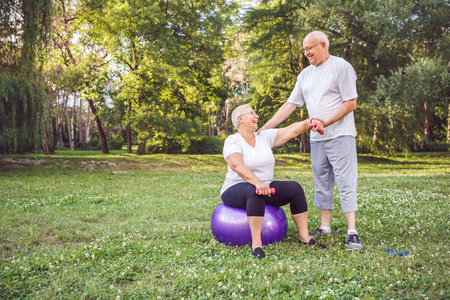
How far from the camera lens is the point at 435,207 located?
782 cm

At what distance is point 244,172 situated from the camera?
4.74 m

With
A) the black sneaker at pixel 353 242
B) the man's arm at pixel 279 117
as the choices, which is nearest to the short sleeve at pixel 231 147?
the man's arm at pixel 279 117

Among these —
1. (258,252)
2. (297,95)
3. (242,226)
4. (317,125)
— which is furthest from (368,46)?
(258,252)

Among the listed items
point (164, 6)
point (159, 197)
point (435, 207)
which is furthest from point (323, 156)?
point (164, 6)

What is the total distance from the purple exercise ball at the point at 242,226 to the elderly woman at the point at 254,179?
5.1 inches

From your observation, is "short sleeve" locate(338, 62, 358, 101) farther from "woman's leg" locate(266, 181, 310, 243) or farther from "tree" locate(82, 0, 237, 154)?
"tree" locate(82, 0, 237, 154)

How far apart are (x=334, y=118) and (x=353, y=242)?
176 cm

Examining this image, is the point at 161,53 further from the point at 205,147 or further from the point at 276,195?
the point at 276,195

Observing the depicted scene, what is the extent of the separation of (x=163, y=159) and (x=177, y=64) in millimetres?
6438

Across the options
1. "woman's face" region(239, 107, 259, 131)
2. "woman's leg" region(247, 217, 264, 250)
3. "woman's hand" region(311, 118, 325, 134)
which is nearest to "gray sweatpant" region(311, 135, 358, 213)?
"woman's hand" region(311, 118, 325, 134)

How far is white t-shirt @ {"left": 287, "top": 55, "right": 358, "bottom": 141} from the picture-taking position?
16.1ft

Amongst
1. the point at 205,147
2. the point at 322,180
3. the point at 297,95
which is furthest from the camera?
the point at 205,147

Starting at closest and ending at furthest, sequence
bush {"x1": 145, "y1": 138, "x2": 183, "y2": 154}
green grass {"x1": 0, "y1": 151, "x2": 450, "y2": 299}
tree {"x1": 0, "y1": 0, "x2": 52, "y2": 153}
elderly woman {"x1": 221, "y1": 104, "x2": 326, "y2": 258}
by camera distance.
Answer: green grass {"x1": 0, "y1": 151, "x2": 450, "y2": 299} < elderly woman {"x1": 221, "y1": 104, "x2": 326, "y2": 258} < tree {"x1": 0, "y1": 0, "x2": 52, "y2": 153} < bush {"x1": 145, "y1": 138, "x2": 183, "y2": 154}

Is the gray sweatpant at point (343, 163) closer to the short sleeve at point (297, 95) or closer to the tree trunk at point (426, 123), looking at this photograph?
the short sleeve at point (297, 95)
